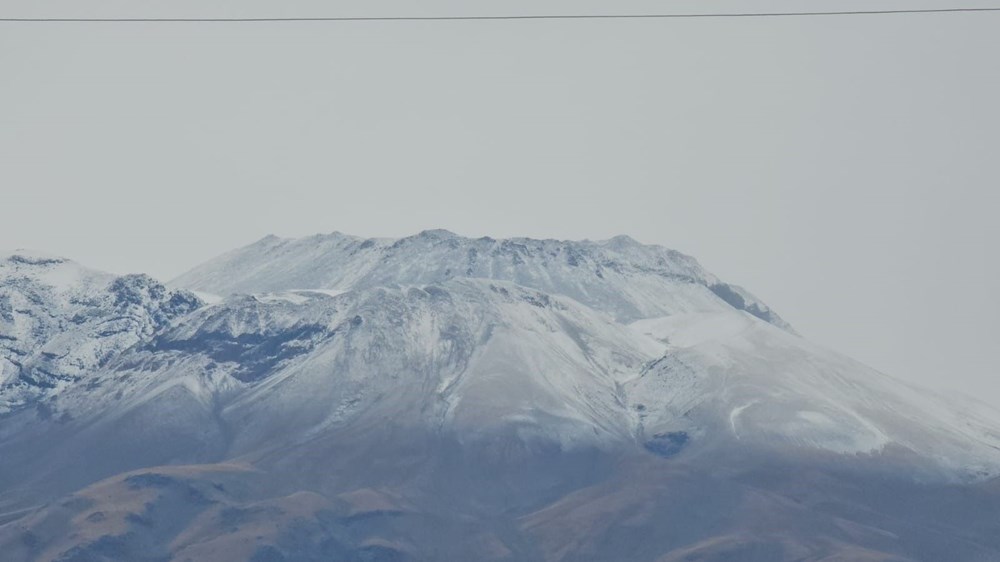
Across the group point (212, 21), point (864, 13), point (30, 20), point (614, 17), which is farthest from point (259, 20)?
point (864, 13)

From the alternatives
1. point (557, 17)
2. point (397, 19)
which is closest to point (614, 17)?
point (557, 17)

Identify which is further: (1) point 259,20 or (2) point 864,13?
(2) point 864,13

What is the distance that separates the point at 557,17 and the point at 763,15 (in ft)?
35.8

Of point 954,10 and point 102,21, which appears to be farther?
point 102,21

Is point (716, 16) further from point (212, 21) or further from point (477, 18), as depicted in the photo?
point (212, 21)

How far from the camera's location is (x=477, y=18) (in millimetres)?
80938

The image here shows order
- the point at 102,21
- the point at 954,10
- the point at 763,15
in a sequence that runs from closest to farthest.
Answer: the point at 954,10
the point at 102,21
the point at 763,15

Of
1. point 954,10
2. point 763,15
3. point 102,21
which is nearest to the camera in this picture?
point 954,10

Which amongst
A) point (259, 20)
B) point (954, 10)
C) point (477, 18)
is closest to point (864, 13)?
point (954, 10)

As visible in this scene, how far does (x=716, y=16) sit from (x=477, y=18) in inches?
441

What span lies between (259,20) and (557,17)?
13.6m

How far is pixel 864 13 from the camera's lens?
84938mm

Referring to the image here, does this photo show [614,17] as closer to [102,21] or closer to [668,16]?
[668,16]

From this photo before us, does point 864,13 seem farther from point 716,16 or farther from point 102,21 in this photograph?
point 102,21
